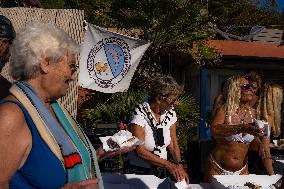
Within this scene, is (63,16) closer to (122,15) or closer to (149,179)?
(122,15)

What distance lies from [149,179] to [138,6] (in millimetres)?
5274

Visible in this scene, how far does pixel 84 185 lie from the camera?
2.02 metres

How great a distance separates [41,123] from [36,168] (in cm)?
17

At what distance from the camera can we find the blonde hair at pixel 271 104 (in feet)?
17.7

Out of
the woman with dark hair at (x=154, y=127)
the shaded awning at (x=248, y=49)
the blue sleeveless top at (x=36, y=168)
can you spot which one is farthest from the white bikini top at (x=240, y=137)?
the shaded awning at (x=248, y=49)

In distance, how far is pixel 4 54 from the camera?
9.03 feet

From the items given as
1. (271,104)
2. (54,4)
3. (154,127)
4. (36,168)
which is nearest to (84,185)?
(36,168)

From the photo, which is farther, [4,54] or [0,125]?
[4,54]

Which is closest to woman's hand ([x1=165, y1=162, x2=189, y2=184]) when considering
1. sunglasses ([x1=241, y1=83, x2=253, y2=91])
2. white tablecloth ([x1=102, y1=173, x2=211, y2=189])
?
white tablecloth ([x1=102, y1=173, x2=211, y2=189])

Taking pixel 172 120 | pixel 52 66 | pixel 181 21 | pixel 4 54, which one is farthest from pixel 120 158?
pixel 52 66

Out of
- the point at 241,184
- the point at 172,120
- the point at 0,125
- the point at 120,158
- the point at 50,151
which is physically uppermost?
the point at 0,125

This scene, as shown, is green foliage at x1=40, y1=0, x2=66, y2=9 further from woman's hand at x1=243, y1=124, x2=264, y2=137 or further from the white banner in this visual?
woman's hand at x1=243, y1=124, x2=264, y2=137

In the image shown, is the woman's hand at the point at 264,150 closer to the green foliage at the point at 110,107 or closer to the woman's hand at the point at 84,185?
the green foliage at the point at 110,107

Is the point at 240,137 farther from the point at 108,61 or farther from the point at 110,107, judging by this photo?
the point at 108,61
